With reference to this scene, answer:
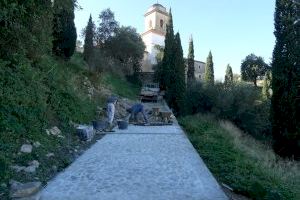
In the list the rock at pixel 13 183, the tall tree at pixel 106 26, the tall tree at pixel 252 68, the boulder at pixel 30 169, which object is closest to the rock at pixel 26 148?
the boulder at pixel 30 169

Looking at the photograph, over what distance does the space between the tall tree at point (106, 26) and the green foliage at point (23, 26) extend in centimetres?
3135

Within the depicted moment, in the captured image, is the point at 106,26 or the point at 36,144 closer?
the point at 36,144

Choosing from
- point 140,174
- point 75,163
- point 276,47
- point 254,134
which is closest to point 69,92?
point 75,163

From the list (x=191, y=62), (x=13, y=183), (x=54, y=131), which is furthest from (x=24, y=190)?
(x=191, y=62)

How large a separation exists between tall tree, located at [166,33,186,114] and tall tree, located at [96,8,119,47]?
13411 millimetres

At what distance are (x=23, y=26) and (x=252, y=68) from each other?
191 feet

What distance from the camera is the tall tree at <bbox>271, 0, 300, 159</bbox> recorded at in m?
17.7

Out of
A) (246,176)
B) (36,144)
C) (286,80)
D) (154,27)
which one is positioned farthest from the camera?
(154,27)

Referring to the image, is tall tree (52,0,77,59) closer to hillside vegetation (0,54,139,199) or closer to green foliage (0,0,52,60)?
hillside vegetation (0,54,139,199)

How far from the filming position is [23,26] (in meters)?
11.1

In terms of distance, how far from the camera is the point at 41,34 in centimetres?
1286

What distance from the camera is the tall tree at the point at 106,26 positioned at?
145ft

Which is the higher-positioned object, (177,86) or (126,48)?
(126,48)

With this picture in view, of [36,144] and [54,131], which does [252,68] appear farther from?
[36,144]
